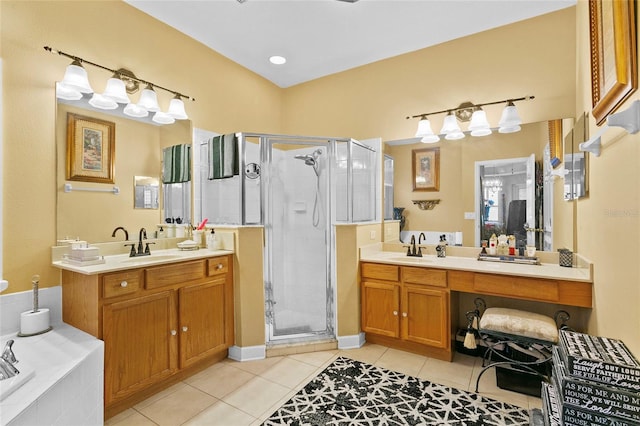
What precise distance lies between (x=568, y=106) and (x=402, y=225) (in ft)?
5.81

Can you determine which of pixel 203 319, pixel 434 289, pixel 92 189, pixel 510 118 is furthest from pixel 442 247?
pixel 92 189

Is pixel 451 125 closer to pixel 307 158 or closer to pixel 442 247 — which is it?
pixel 442 247

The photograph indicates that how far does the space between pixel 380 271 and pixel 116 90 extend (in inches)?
106

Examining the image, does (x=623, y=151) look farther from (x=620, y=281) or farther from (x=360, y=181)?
(x=360, y=181)

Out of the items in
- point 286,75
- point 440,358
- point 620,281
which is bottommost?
point 440,358

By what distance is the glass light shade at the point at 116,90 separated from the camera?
2371mm

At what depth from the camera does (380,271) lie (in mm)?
2887

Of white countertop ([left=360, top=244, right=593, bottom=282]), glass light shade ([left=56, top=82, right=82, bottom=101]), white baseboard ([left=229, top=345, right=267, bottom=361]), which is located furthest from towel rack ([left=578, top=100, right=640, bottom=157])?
glass light shade ([left=56, top=82, right=82, bottom=101])

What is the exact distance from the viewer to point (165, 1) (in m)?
2.59

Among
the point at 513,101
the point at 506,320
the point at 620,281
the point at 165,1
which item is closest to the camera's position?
the point at 620,281

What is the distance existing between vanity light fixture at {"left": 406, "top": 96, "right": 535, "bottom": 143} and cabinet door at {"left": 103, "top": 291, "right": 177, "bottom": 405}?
277 cm

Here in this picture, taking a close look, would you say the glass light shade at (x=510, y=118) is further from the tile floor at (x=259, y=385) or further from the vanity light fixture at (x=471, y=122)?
the tile floor at (x=259, y=385)

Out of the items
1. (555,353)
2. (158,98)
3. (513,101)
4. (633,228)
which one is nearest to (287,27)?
(158,98)

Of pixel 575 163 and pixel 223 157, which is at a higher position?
pixel 223 157
